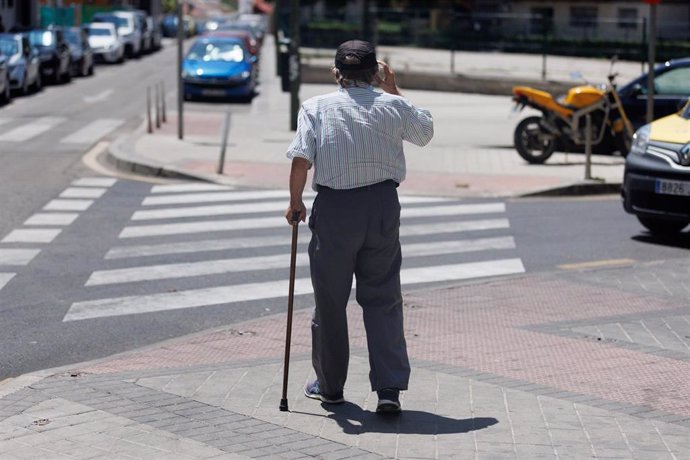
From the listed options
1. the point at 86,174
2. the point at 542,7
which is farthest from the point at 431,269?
the point at 542,7

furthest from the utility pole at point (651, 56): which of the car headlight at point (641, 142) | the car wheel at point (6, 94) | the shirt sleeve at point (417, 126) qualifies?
the car wheel at point (6, 94)

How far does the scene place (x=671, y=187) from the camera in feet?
41.7

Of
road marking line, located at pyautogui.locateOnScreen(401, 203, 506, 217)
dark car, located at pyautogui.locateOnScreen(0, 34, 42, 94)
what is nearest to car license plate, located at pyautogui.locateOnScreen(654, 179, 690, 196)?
road marking line, located at pyautogui.locateOnScreen(401, 203, 506, 217)

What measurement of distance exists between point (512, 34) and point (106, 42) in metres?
17.8

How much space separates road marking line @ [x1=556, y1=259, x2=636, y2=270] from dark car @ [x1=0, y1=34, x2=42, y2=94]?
2300 centimetres

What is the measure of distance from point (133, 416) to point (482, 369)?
7.23 feet

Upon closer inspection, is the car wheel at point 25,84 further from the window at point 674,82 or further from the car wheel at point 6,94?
the window at point 674,82

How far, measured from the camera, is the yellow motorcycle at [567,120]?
19844mm

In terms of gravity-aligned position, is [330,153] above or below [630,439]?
above

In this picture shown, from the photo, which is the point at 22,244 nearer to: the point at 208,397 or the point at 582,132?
the point at 208,397

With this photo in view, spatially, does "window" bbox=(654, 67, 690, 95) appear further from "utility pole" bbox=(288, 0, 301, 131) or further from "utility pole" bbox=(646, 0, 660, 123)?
"utility pole" bbox=(288, 0, 301, 131)

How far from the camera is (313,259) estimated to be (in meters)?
6.83

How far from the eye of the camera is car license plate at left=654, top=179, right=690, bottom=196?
12.6m

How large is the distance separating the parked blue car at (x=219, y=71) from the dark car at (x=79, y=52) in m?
7.85
